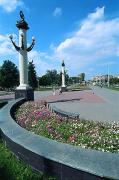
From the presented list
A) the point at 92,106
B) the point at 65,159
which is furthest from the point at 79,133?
the point at 92,106

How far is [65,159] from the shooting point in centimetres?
382

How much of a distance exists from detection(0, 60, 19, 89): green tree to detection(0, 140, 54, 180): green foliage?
72.0 meters

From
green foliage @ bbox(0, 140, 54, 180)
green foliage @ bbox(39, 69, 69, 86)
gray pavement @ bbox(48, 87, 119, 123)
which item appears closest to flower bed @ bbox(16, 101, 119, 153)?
green foliage @ bbox(0, 140, 54, 180)

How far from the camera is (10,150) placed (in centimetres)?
588

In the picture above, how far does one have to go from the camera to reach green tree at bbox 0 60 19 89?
7649cm

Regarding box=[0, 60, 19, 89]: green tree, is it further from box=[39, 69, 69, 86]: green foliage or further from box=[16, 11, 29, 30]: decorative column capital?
box=[16, 11, 29, 30]: decorative column capital

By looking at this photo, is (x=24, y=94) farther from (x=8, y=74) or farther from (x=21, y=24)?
(x=8, y=74)

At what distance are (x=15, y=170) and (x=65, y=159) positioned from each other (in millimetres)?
1226

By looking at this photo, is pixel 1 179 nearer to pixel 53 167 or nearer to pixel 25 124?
pixel 53 167

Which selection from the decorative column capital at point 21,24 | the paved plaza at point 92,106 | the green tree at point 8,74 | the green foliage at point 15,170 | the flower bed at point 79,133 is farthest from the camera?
the green tree at point 8,74

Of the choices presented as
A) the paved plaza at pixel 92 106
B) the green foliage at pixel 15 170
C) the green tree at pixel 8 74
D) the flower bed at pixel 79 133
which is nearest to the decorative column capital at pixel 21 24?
the paved plaza at pixel 92 106

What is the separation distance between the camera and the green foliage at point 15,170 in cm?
434

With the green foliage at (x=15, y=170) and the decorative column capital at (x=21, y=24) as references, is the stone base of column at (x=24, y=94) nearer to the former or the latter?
the decorative column capital at (x=21, y=24)

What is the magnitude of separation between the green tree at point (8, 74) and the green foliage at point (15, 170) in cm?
7199
